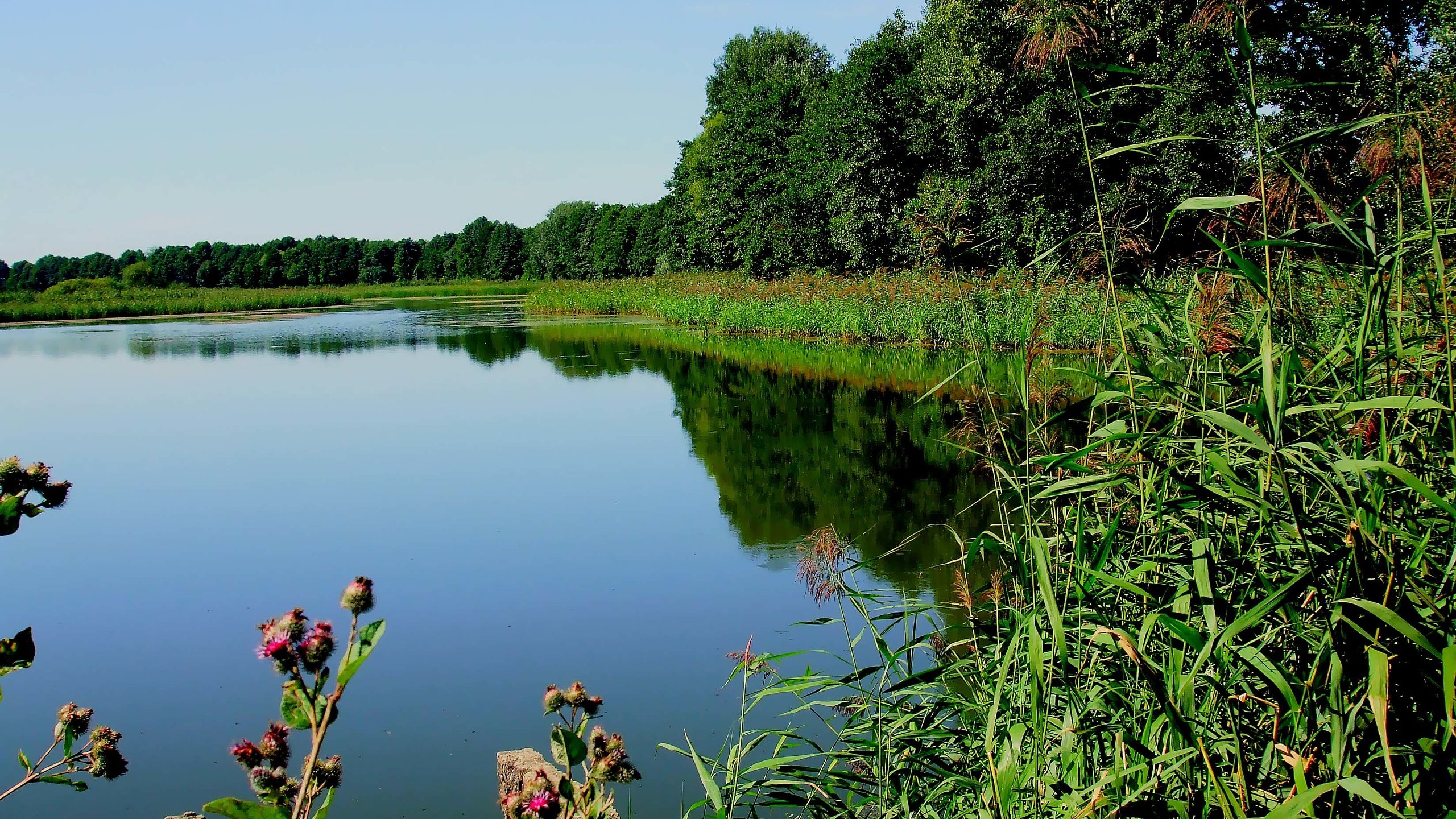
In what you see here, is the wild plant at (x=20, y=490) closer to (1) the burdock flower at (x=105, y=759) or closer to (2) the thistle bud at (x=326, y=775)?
(1) the burdock flower at (x=105, y=759)

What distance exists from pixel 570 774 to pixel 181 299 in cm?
4588

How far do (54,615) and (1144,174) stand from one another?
15272mm

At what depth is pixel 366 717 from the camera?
3.37 meters

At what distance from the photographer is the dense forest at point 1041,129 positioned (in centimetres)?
243

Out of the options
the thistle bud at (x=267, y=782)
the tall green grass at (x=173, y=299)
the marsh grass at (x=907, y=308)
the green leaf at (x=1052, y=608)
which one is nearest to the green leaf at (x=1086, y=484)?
the green leaf at (x=1052, y=608)

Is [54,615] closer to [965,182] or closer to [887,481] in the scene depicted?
[887,481]

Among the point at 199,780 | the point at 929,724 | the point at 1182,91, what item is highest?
the point at 1182,91

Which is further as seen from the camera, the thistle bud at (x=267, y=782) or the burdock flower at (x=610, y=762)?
the burdock flower at (x=610, y=762)

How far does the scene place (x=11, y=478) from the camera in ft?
3.88

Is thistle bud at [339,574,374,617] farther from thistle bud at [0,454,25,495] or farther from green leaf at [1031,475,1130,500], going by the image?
green leaf at [1031,475,1130,500]

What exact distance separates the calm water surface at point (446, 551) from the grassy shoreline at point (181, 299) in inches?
1026

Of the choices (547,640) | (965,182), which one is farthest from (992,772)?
(965,182)

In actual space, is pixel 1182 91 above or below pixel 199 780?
above

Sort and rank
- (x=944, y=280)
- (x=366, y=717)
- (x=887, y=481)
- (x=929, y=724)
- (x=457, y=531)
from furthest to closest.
Result: (x=944, y=280) < (x=887, y=481) < (x=457, y=531) < (x=366, y=717) < (x=929, y=724)
